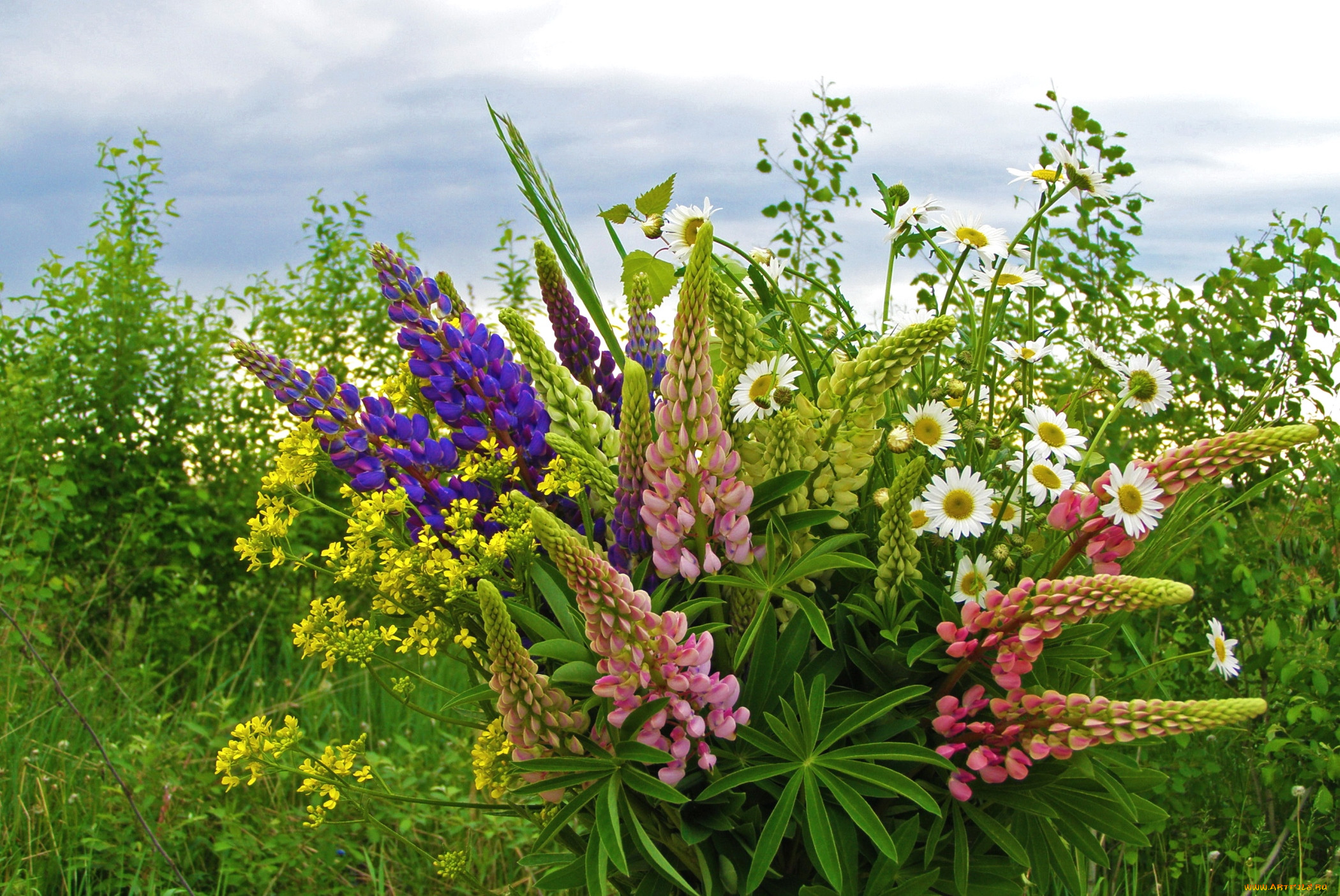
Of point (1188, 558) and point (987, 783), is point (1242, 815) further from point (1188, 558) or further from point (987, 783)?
point (987, 783)

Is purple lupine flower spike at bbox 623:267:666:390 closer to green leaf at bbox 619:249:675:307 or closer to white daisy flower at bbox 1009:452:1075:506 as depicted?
green leaf at bbox 619:249:675:307

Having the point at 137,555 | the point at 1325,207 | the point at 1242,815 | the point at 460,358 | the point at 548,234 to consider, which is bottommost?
the point at 1242,815

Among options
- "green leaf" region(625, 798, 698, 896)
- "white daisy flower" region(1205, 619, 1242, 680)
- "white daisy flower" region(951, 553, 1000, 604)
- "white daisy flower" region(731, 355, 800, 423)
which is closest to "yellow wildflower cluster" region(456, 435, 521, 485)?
"white daisy flower" region(731, 355, 800, 423)

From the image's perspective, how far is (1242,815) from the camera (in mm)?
2457

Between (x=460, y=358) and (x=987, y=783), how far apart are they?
766mm

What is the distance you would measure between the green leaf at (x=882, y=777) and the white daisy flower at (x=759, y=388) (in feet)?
1.18

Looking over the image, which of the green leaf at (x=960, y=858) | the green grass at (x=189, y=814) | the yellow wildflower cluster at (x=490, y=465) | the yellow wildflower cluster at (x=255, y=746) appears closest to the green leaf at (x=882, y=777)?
the green leaf at (x=960, y=858)

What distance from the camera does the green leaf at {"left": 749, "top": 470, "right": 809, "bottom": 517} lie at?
101cm

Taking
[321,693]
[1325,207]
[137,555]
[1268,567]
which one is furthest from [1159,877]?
[137,555]

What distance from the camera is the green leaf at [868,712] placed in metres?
1.01

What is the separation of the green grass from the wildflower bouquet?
58.1 inches

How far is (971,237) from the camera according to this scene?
1.28 m

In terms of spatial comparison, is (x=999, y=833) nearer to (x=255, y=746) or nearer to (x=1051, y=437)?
(x=1051, y=437)

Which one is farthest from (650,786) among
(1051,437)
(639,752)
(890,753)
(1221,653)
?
(1221,653)
